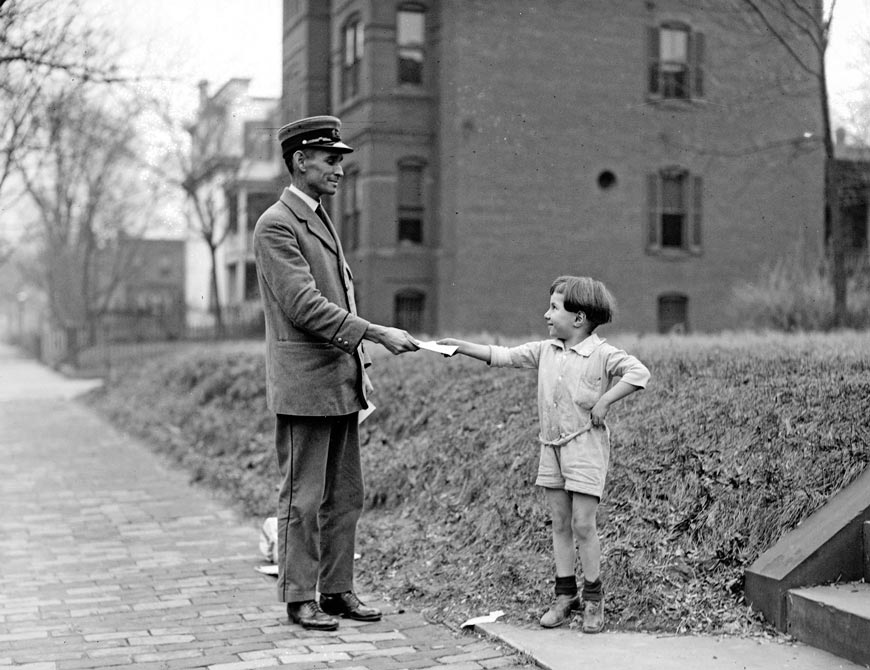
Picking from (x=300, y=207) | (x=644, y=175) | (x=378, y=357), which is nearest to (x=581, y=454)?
(x=300, y=207)

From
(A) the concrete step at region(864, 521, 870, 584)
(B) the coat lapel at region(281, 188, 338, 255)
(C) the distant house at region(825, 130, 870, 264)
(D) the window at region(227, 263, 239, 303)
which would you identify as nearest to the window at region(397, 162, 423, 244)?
(C) the distant house at region(825, 130, 870, 264)

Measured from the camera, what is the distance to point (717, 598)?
16.6 ft

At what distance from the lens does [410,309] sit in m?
26.1

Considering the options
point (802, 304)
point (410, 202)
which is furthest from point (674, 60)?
point (802, 304)

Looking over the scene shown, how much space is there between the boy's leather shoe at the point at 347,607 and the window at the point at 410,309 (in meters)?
20.4

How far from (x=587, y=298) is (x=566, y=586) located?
4.56ft

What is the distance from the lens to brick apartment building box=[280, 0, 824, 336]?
24875mm

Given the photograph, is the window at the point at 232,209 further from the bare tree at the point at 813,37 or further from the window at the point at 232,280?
the bare tree at the point at 813,37

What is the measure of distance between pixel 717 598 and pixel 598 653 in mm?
794

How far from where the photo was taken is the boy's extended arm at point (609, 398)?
474cm

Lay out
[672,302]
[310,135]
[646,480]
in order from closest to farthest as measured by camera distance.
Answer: [310,135], [646,480], [672,302]

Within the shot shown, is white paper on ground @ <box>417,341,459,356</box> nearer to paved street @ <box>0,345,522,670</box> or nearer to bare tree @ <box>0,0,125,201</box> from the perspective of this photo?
paved street @ <box>0,345,522,670</box>

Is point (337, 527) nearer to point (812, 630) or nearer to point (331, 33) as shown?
point (812, 630)

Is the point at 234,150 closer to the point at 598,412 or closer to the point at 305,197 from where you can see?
the point at 305,197
